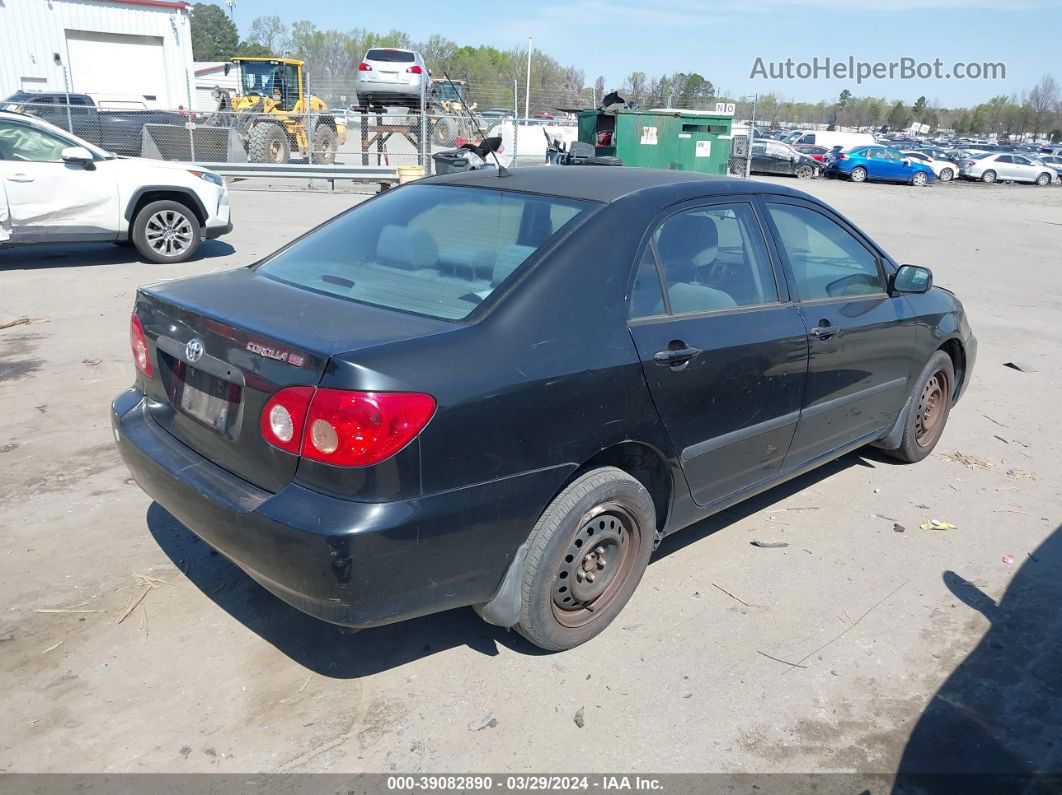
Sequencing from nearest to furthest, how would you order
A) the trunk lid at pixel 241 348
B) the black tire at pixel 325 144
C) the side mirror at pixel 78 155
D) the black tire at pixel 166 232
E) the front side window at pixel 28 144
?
the trunk lid at pixel 241 348
the front side window at pixel 28 144
the side mirror at pixel 78 155
the black tire at pixel 166 232
the black tire at pixel 325 144

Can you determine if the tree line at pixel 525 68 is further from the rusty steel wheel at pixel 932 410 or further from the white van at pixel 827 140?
the rusty steel wheel at pixel 932 410

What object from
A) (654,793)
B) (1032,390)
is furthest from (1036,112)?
(654,793)

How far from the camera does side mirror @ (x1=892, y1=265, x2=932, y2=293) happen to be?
454 cm

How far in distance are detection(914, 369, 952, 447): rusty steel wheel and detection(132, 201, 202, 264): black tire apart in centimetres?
798

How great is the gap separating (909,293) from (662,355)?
7.12ft

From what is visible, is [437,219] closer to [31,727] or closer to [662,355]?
[662,355]

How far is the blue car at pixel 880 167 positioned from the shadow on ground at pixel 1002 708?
33.2 metres

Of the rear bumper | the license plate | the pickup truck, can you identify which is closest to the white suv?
the license plate

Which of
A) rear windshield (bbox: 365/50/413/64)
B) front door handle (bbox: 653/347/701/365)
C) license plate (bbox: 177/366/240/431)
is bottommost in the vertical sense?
license plate (bbox: 177/366/240/431)

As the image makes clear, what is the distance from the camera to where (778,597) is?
146 inches

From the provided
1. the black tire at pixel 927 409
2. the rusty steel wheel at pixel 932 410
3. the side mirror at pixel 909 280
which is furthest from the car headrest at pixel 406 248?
the rusty steel wheel at pixel 932 410

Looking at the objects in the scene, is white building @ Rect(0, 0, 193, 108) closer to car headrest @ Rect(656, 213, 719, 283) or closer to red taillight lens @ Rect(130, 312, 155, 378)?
red taillight lens @ Rect(130, 312, 155, 378)

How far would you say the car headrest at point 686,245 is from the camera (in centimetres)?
339

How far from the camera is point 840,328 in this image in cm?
408
